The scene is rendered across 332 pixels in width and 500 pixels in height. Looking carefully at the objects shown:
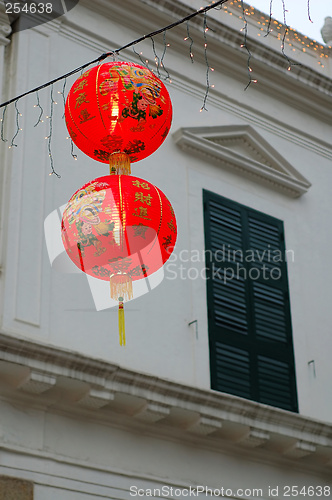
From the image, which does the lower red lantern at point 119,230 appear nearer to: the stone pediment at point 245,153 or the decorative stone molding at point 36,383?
the decorative stone molding at point 36,383

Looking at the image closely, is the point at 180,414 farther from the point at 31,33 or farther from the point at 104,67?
the point at 31,33

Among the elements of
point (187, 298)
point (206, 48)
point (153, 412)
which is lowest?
point (153, 412)

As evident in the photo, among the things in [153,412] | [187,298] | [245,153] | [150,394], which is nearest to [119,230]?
[150,394]

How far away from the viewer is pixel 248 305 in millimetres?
10266

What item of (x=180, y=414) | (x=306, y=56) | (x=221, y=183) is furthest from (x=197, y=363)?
(x=306, y=56)

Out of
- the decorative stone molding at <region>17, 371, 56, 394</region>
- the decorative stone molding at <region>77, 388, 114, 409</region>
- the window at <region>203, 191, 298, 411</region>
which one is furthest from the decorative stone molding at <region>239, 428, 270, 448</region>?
the decorative stone molding at <region>17, 371, 56, 394</region>

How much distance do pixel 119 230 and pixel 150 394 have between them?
8.89 feet

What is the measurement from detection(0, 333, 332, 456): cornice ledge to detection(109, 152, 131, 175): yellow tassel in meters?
1.93

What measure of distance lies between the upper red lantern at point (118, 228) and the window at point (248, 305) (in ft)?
11.1

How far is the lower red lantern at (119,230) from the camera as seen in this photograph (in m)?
6.23

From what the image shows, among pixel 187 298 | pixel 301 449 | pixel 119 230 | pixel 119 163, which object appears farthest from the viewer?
pixel 187 298

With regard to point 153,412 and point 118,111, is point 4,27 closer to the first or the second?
point 118,111

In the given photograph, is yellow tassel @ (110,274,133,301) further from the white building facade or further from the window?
the window

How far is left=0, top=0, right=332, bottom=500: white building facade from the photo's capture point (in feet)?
27.1
